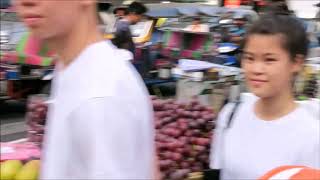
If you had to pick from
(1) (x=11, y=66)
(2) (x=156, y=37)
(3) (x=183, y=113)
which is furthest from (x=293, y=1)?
(3) (x=183, y=113)

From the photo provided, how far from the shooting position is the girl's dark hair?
2.33m

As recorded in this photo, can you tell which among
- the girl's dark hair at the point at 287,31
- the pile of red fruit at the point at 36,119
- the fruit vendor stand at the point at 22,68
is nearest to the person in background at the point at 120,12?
the fruit vendor stand at the point at 22,68

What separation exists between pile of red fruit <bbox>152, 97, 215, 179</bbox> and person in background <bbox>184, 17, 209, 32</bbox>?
778cm

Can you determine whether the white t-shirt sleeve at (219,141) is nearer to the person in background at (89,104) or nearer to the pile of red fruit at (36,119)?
the person in background at (89,104)

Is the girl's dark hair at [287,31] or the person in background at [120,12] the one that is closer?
the girl's dark hair at [287,31]

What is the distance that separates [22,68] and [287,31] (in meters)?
6.65

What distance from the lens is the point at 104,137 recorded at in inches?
51.8

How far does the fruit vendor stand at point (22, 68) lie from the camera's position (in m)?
8.47

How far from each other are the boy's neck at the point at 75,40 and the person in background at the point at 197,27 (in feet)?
33.8

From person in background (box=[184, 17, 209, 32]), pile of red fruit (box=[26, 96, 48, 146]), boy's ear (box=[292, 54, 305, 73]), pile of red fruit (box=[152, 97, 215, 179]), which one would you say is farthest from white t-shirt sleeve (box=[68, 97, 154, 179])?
person in background (box=[184, 17, 209, 32])

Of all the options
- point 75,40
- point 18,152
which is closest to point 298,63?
point 75,40

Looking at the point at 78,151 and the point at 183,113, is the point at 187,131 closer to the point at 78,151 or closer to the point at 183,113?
the point at 183,113

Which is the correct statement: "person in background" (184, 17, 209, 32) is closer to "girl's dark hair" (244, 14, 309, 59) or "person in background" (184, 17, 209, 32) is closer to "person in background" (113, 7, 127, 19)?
"person in background" (113, 7, 127, 19)

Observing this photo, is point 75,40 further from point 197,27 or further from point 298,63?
point 197,27
